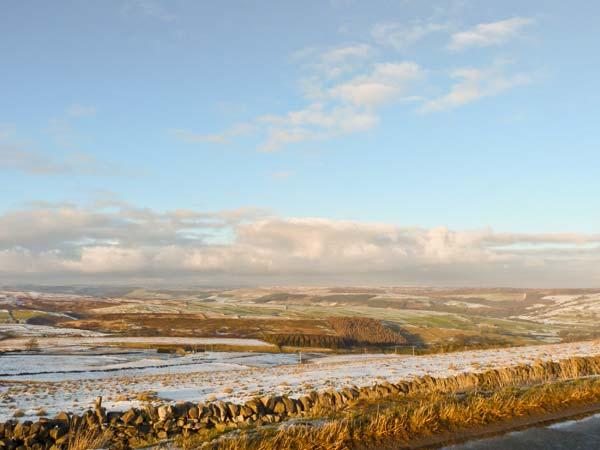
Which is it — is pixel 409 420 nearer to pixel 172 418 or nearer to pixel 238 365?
pixel 172 418

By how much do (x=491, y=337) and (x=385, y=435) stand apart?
133589mm

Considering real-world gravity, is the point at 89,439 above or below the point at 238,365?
above

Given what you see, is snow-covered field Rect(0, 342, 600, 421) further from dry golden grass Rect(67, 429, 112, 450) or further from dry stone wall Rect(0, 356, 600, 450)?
dry golden grass Rect(67, 429, 112, 450)

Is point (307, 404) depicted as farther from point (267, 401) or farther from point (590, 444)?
point (590, 444)

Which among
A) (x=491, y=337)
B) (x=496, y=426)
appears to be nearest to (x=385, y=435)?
(x=496, y=426)

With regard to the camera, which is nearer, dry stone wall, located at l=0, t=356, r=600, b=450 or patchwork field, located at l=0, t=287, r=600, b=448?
dry stone wall, located at l=0, t=356, r=600, b=450

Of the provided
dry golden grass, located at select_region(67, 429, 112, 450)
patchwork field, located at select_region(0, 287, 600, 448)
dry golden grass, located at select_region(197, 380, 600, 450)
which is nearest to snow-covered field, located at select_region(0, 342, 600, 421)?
patchwork field, located at select_region(0, 287, 600, 448)

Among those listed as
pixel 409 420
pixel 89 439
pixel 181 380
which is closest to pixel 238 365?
A: pixel 181 380

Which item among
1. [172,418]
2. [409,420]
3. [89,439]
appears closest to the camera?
[89,439]

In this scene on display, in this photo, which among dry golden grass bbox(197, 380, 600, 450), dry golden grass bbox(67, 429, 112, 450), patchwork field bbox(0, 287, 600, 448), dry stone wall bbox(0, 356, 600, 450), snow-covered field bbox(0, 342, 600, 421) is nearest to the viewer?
dry golden grass bbox(67, 429, 112, 450)

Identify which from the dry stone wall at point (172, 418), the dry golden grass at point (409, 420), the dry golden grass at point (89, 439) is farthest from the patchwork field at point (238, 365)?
the dry golden grass at point (89, 439)

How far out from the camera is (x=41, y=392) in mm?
26656

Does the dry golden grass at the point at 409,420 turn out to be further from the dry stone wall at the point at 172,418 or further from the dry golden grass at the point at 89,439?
the dry golden grass at the point at 89,439

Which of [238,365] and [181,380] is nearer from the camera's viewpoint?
[181,380]
